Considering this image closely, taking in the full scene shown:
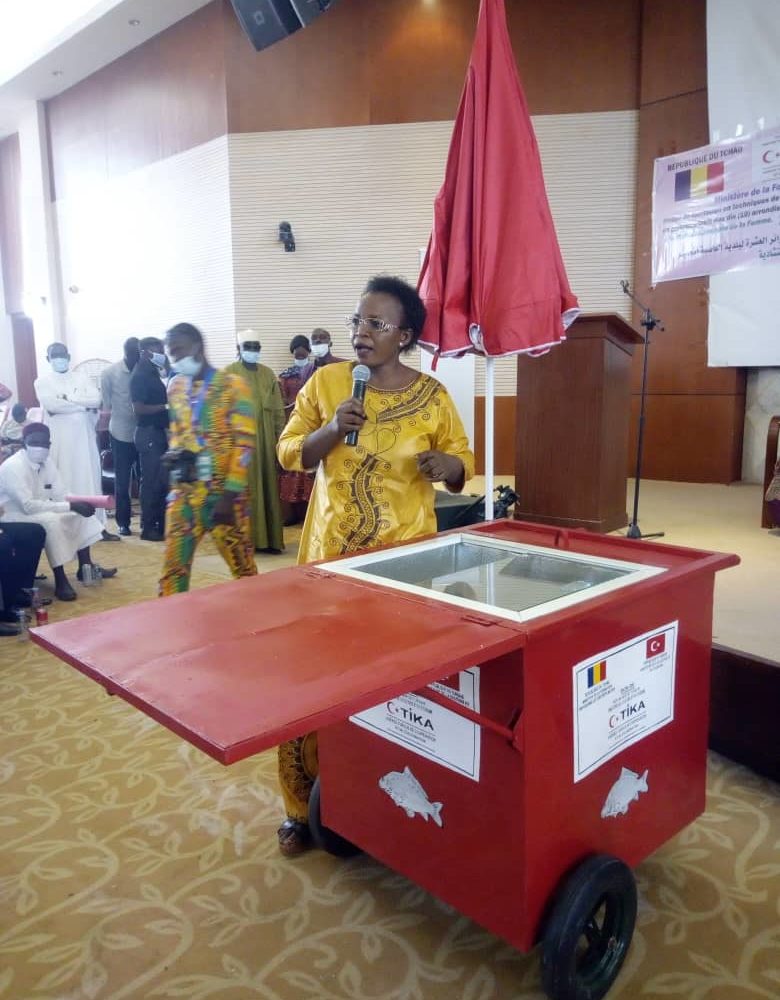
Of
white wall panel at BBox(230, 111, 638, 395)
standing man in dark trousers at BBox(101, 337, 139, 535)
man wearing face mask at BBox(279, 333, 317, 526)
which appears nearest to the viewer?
man wearing face mask at BBox(279, 333, 317, 526)

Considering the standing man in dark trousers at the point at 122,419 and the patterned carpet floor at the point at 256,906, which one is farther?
the standing man in dark trousers at the point at 122,419

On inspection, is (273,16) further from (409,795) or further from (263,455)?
(409,795)

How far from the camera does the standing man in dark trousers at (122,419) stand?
5.38 meters

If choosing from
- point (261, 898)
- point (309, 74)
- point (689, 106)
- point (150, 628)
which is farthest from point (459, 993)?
point (309, 74)

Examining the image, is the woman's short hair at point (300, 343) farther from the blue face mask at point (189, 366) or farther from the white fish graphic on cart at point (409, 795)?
the white fish graphic on cart at point (409, 795)

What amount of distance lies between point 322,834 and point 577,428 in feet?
9.16

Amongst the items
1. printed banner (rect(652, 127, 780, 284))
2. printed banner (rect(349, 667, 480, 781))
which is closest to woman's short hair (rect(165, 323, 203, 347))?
printed banner (rect(349, 667, 480, 781))

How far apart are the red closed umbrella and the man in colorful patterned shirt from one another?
647 millimetres

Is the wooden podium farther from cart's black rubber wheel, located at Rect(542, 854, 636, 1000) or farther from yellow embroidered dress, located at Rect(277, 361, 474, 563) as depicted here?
cart's black rubber wheel, located at Rect(542, 854, 636, 1000)

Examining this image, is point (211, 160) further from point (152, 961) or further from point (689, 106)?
point (152, 961)

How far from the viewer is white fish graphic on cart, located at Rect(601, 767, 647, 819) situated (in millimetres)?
1310

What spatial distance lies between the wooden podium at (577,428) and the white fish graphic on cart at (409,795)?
2.77 metres

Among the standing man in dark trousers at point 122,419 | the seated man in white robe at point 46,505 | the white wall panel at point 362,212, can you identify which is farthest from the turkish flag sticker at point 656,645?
the white wall panel at point 362,212

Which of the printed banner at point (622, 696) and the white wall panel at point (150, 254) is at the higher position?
the white wall panel at point (150, 254)
